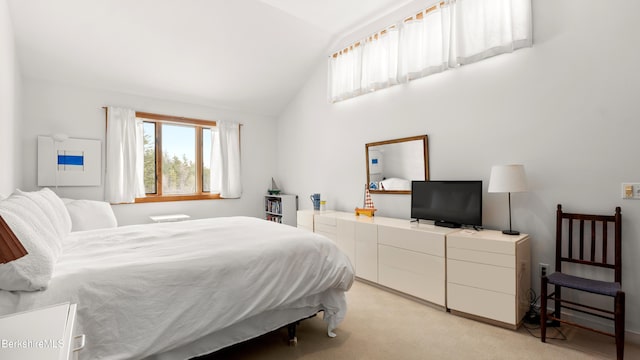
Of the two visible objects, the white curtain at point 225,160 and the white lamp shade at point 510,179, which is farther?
the white curtain at point 225,160

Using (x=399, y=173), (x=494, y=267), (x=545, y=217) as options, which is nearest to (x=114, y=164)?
(x=399, y=173)

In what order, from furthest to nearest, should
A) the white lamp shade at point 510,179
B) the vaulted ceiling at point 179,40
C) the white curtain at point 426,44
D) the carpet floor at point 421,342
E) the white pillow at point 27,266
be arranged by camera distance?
the vaulted ceiling at point 179,40
the white curtain at point 426,44
the white lamp shade at point 510,179
the carpet floor at point 421,342
the white pillow at point 27,266

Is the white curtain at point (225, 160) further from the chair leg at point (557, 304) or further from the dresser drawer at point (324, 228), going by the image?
the chair leg at point (557, 304)

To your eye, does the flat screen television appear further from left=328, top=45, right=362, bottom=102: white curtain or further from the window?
the window

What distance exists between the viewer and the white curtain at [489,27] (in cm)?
267

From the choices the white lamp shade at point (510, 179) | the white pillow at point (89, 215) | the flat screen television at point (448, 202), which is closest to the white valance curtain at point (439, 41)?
the white lamp shade at point (510, 179)

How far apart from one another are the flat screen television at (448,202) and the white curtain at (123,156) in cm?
382

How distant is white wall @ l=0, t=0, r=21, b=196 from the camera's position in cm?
242

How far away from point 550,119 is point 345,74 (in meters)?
2.55

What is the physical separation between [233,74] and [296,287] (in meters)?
3.62

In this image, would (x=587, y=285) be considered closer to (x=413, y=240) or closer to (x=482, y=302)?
(x=482, y=302)

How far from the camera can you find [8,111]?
2.70 meters

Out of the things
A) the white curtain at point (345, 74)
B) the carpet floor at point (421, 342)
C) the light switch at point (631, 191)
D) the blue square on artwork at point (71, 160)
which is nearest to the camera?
the carpet floor at point (421, 342)

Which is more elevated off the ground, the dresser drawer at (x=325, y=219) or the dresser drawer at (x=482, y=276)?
the dresser drawer at (x=325, y=219)
